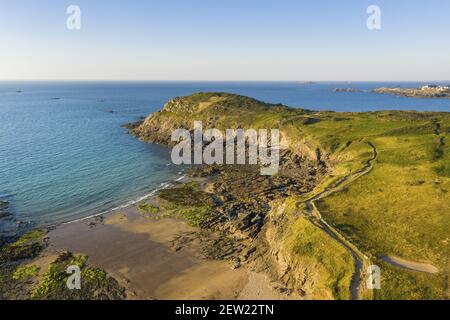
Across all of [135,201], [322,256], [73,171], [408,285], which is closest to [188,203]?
[135,201]

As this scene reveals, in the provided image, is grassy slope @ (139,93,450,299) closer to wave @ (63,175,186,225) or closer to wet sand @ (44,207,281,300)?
wet sand @ (44,207,281,300)

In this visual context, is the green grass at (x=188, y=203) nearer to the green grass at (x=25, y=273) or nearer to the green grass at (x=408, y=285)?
the green grass at (x=25, y=273)

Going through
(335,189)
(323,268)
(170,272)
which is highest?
(335,189)

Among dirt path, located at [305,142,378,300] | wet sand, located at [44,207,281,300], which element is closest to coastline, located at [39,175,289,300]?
wet sand, located at [44,207,281,300]

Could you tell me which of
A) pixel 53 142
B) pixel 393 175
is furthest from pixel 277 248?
pixel 53 142

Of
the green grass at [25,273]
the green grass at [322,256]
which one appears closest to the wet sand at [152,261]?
the green grass at [25,273]

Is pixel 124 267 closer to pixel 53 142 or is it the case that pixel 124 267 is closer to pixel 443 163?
pixel 443 163
